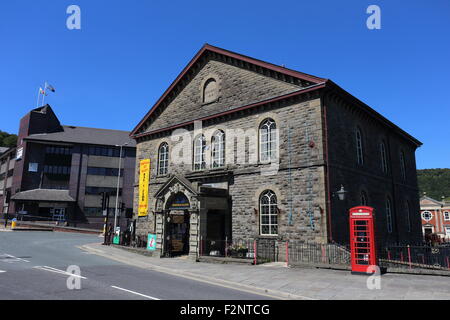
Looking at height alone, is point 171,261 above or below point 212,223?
below

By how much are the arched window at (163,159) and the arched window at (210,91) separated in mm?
4963

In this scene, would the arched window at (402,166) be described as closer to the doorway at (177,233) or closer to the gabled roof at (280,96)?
the gabled roof at (280,96)

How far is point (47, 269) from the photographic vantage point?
13688 mm

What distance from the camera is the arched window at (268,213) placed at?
1786cm

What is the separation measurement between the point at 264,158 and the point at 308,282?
8.56 meters

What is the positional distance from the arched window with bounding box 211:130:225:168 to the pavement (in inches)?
271

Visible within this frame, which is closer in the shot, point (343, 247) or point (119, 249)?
point (343, 247)

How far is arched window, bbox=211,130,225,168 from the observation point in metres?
21.3

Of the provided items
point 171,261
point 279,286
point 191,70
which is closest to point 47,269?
point 171,261

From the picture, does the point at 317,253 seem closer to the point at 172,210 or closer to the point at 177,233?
the point at 172,210

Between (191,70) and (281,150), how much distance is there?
10.2 metres

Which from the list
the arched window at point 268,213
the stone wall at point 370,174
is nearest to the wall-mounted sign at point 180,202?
the arched window at point 268,213
